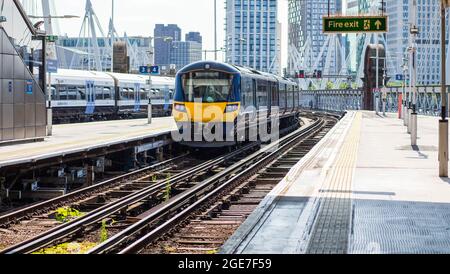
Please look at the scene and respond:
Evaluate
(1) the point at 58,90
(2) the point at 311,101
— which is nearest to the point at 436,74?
(2) the point at 311,101

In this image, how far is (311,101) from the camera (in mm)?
122938

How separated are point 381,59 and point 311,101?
40628 millimetres

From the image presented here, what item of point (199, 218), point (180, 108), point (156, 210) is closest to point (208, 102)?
point (180, 108)

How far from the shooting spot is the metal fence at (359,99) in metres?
75.8

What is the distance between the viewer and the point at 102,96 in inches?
1857

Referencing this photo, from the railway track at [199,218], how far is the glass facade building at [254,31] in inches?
5247

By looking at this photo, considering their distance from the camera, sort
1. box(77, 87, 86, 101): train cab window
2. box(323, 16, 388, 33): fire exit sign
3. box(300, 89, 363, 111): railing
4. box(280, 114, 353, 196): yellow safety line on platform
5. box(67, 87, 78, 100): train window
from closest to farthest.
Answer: box(280, 114, 353, 196): yellow safety line on platform < box(323, 16, 388, 33): fire exit sign < box(67, 87, 78, 100): train window < box(77, 87, 86, 101): train cab window < box(300, 89, 363, 111): railing

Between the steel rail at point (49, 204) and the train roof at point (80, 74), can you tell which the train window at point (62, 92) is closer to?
the train roof at point (80, 74)

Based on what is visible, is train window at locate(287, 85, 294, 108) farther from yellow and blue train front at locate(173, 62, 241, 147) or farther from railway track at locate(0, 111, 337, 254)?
railway track at locate(0, 111, 337, 254)

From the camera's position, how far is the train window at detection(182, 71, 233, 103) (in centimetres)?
2689

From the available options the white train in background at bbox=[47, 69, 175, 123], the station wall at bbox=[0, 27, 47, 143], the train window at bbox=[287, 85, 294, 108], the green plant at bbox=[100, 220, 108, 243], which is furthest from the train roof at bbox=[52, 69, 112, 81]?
the green plant at bbox=[100, 220, 108, 243]

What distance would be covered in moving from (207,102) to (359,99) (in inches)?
3096

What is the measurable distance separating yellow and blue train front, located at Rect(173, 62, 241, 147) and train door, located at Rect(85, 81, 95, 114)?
18354 mm

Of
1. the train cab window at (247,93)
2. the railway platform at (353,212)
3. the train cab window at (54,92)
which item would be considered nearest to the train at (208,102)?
the train cab window at (247,93)
